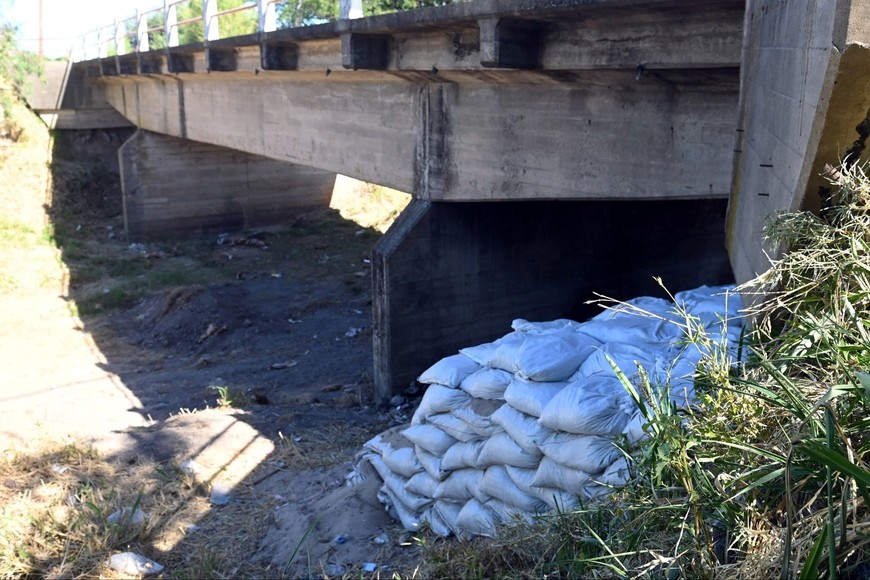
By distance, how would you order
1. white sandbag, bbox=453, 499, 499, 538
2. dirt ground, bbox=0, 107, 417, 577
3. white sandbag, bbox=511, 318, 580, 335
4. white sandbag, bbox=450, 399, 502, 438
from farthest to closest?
dirt ground, bbox=0, 107, 417, 577
white sandbag, bbox=511, 318, 580, 335
white sandbag, bbox=450, 399, 502, 438
white sandbag, bbox=453, 499, 499, 538

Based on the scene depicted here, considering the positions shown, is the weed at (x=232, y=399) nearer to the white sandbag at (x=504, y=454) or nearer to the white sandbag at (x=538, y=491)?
the white sandbag at (x=504, y=454)

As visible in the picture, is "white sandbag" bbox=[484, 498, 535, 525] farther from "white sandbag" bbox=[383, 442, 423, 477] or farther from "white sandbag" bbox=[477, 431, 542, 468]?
"white sandbag" bbox=[383, 442, 423, 477]

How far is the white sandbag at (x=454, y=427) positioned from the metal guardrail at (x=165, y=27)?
18.1 feet

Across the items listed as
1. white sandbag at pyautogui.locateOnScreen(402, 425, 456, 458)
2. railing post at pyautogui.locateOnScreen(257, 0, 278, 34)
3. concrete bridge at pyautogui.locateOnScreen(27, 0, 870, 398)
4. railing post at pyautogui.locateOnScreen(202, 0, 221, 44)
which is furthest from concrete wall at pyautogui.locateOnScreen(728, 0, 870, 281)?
railing post at pyautogui.locateOnScreen(202, 0, 221, 44)

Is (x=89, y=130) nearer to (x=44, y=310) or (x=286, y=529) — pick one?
(x=44, y=310)

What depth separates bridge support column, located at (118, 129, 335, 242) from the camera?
19.4 meters

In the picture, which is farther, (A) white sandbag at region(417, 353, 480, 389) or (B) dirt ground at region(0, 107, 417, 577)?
(B) dirt ground at region(0, 107, 417, 577)

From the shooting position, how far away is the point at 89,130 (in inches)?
914

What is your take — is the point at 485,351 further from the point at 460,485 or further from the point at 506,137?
the point at 506,137

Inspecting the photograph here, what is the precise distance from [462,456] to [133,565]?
2.32 m

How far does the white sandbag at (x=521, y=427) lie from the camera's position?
4.32 metres

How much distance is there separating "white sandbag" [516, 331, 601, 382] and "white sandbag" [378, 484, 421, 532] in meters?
1.26

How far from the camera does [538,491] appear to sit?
14.1 ft

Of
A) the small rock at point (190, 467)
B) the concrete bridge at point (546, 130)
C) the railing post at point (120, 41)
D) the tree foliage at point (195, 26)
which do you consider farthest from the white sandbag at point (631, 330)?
the railing post at point (120, 41)
